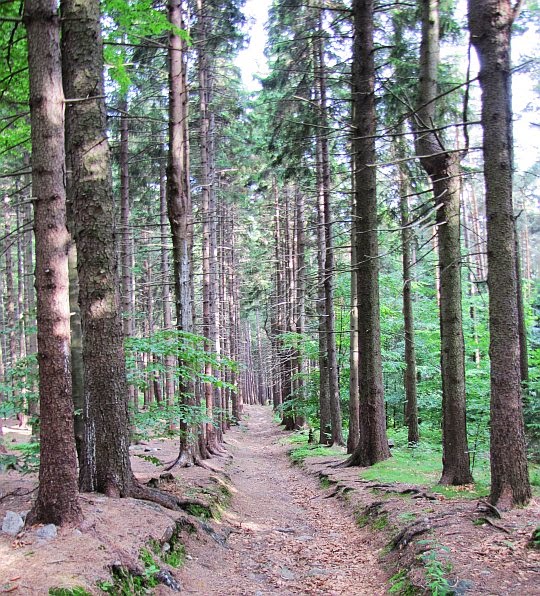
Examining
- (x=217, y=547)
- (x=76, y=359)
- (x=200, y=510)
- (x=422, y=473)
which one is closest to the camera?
(x=217, y=547)

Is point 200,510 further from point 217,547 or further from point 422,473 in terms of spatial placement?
point 422,473

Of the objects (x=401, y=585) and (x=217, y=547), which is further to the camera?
(x=217, y=547)

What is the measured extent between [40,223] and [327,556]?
5.61 meters

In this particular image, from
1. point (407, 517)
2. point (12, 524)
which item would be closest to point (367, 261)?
point (407, 517)

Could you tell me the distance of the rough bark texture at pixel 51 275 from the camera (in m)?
4.73

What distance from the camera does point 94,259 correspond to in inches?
250

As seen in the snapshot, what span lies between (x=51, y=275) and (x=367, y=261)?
811cm

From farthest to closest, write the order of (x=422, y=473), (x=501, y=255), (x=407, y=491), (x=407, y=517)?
1. (x=422, y=473)
2. (x=407, y=491)
3. (x=407, y=517)
4. (x=501, y=255)

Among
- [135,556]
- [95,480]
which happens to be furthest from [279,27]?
[135,556]

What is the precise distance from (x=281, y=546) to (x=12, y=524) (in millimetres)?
4098

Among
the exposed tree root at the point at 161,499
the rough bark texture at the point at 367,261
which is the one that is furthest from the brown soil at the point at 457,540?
the rough bark texture at the point at 367,261

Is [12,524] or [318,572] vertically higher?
[12,524]

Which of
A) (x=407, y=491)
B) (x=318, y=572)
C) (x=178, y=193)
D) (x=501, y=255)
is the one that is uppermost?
(x=178, y=193)

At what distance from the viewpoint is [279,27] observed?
15406mm
